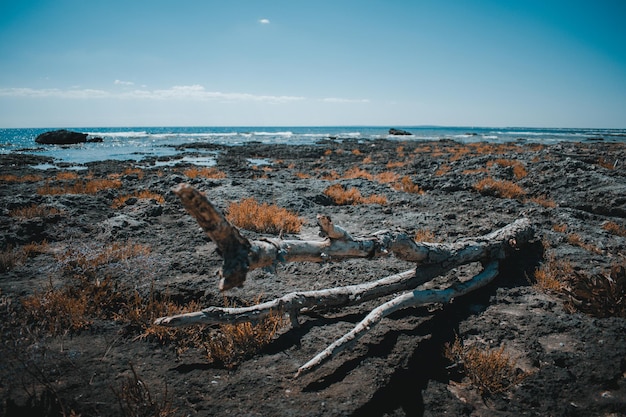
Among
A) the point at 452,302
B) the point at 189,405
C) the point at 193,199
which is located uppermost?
the point at 193,199

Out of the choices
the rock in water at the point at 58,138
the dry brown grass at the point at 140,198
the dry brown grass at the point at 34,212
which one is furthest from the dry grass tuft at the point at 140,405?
the rock in water at the point at 58,138

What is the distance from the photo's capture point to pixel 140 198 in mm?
10719

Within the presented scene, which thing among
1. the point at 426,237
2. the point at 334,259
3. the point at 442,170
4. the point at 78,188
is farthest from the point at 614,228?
the point at 78,188

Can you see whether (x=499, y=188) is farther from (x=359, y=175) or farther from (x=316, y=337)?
(x=316, y=337)

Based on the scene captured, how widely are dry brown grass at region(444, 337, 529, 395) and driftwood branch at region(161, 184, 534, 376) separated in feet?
2.74

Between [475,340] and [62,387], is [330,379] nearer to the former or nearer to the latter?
[475,340]

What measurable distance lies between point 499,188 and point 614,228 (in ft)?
13.5

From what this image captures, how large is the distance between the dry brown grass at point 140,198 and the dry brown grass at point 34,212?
1.65 metres

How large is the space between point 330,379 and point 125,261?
413 cm

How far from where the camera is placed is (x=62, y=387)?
2.76 meters

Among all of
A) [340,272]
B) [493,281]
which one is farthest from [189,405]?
[493,281]

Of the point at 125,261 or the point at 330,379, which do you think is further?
the point at 125,261

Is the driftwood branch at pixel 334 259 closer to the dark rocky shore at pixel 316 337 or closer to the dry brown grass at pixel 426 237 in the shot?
the dark rocky shore at pixel 316 337

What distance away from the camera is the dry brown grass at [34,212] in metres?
7.73
